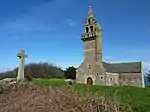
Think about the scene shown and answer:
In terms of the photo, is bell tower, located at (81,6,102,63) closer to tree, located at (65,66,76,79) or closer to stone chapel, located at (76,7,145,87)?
stone chapel, located at (76,7,145,87)

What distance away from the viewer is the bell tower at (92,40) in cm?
4806

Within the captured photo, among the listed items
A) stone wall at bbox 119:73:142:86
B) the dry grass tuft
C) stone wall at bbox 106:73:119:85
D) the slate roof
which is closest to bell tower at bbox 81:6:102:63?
the slate roof

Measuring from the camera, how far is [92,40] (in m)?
49.0

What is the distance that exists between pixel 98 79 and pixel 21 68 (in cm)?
3546

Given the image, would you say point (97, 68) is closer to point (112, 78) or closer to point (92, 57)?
point (92, 57)

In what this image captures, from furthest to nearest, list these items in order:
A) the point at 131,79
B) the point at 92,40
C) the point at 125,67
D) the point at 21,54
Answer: the point at 125,67, the point at 131,79, the point at 92,40, the point at 21,54

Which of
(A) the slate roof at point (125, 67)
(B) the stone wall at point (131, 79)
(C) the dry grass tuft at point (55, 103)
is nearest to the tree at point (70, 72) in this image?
(A) the slate roof at point (125, 67)

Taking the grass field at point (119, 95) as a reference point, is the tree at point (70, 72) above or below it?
above

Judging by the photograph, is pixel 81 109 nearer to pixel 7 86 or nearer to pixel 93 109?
pixel 93 109

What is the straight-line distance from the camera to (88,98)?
221 inches

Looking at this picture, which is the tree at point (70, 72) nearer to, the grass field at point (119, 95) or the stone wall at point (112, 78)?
the stone wall at point (112, 78)

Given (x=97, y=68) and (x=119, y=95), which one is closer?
(x=119, y=95)

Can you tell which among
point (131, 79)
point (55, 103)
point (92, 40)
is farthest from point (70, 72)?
point (55, 103)

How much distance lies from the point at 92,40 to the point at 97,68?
623 cm
